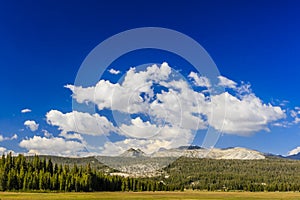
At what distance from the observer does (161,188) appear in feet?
641

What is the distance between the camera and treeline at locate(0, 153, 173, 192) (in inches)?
5111

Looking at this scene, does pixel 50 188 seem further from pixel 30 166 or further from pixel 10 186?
pixel 30 166

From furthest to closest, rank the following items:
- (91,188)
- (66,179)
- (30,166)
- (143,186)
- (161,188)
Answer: (161,188)
(143,186)
(30,166)
(91,188)
(66,179)

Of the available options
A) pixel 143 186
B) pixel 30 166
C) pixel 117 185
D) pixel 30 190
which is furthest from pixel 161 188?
pixel 30 190

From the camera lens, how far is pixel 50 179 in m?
135

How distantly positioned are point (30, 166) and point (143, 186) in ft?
164

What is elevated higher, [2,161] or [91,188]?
[2,161]

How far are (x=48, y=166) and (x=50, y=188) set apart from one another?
28061 millimetres

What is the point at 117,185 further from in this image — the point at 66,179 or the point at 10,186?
the point at 10,186

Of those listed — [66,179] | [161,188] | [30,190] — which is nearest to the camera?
[30,190]

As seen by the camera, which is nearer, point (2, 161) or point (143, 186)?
point (2, 161)

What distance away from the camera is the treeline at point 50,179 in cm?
12982

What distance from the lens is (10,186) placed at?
420 feet

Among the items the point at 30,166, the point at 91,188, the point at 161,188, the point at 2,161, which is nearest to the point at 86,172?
the point at 91,188
